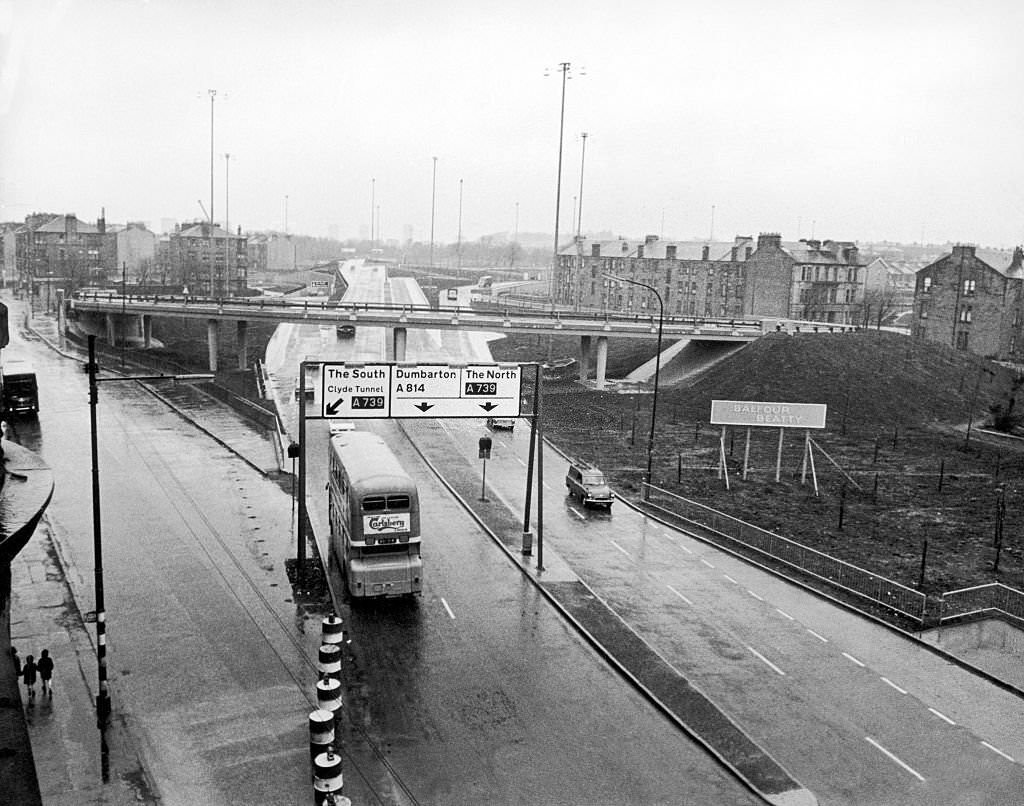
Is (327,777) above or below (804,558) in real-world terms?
above

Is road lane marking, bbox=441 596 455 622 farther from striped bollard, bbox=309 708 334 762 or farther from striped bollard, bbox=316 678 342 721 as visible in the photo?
striped bollard, bbox=309 708 334 762

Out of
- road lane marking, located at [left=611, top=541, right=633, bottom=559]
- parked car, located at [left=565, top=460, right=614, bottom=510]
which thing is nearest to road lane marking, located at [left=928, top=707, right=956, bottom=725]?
road lane marking, located at [left=611, top=541, right=633, bottom=559]

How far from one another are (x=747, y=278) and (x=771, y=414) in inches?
2689

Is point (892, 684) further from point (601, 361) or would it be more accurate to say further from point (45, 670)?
point (601, 361)

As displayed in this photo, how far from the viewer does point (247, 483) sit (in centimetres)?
4316

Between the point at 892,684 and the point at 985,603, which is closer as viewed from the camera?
the point at 892,684

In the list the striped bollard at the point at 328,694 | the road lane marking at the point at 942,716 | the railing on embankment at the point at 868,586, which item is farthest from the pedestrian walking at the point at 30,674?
the railing on embankment at the point at 868,586

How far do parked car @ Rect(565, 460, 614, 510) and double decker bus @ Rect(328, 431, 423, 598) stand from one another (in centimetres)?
1418

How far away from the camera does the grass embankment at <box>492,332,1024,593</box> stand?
120 feet

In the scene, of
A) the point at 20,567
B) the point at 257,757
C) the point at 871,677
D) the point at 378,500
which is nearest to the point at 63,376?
the point at 20,567

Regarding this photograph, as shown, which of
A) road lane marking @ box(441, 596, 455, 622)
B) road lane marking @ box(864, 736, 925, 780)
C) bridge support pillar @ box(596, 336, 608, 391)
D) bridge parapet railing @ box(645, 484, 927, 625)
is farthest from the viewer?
bridge support pillar @ box(596, 336, 608, 391)

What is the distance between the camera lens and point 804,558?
3347cm

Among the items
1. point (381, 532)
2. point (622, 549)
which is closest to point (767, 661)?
point (622, 549)

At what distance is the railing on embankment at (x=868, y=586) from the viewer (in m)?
28.7
